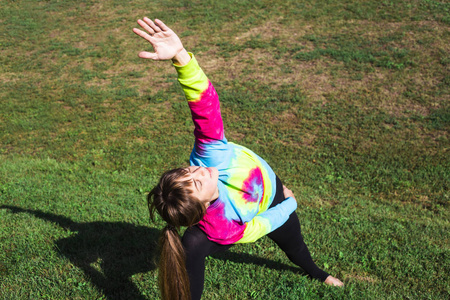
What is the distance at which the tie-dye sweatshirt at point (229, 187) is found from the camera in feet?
8.52

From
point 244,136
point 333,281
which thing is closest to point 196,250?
point 333,281

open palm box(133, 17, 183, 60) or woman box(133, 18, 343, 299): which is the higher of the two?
open palm box(133, 17, 183, 60)

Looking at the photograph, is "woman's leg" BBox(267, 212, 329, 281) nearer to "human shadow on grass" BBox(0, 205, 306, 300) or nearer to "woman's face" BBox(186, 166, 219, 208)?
"human shadow on grass" BBox(0, 205, 306, 300)

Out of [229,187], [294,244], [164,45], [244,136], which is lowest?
[244,136]

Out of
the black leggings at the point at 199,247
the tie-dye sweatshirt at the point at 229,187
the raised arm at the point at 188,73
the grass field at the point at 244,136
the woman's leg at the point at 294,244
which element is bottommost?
the grass field at the point at 244,136

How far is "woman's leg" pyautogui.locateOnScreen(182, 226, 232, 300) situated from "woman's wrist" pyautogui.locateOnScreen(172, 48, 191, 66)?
1.20 m

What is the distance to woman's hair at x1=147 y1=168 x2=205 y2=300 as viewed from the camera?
2467 millimetres

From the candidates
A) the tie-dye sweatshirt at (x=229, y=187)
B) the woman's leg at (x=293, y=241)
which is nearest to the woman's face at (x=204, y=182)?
the tie-dye sweatshirt at (x=229, y=187)

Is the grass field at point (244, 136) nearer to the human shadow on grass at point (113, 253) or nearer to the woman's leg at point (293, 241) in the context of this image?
the human shadow on grass at point (113, 253)

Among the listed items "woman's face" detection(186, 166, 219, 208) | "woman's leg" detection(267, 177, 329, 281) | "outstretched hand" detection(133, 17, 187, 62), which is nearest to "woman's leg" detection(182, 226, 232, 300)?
"woman's face" detection(186, 166, 219, 208)

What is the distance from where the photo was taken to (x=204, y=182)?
8.20 ft

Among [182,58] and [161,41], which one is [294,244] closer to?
[182,58]

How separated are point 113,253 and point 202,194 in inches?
92.4

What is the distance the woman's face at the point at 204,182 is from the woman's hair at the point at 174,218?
0.03 m
